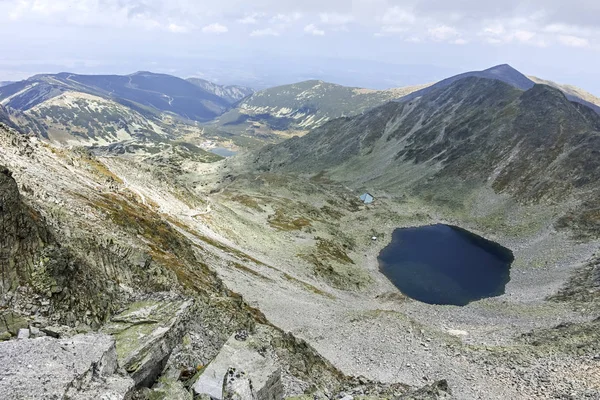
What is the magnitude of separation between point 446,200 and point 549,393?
361 feet

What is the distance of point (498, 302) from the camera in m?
68.9

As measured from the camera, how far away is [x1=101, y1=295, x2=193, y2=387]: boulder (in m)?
18.0

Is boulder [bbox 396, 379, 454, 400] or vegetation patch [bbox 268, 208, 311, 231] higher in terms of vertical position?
boulder [bbox 396, 379, 454, 400]

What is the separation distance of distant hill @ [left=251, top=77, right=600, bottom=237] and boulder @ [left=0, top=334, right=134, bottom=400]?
107 meters

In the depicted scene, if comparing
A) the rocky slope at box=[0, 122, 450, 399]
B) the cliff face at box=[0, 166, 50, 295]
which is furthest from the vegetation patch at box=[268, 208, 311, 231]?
the cliff face at box=[0, 166, 50, 295]

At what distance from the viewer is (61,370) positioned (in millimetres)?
13898

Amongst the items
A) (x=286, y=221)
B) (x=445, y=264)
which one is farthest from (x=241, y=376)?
(x=445, y=264)

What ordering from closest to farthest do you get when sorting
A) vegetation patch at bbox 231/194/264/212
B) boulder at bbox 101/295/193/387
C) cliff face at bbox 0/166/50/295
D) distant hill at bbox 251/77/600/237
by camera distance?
boulder at bbox 101/295/193/387 < cliff face at bbox 0/166/50/295 < vegetation patch at bbox 231/194/264/212 < distant hill at bbox 251/77/600/237

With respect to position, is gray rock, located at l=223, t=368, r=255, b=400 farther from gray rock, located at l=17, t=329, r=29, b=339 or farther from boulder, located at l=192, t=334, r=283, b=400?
gray rock, located at l=17, t=329, r=29, b=339

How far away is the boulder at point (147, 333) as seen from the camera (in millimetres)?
17969

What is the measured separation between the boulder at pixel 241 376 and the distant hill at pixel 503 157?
9840cm

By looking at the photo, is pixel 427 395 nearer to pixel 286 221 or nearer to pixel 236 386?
pixel 236 386

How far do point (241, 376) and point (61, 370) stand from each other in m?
8.32

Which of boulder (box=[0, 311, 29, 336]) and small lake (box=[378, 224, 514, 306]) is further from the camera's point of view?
small lake (box=[378, 224, 514, 306])
